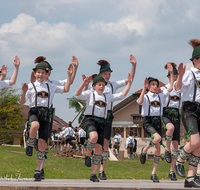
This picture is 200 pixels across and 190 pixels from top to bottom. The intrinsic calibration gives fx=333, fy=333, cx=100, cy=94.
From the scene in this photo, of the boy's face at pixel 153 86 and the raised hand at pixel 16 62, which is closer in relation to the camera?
the raised hand at pixel 16 62

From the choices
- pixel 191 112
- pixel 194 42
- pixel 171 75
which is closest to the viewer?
pixel 191 112

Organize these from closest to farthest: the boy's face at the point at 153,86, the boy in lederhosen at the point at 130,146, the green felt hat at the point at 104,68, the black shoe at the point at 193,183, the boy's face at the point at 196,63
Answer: the black shoe at the point at 193,183, the boy's face at the point at 196,63, the boy's face at the point at 153,86, the green felt hat at the point at 104,68, the boy in lederhosen at the point at 130,146

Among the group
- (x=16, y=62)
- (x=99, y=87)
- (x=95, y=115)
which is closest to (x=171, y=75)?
(x=99, y=87)

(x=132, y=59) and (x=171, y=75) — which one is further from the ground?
(x=132, y=59)

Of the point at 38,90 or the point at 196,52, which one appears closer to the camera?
the point at 196,52

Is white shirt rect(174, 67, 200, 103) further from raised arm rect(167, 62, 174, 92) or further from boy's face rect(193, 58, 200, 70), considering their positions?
raised arm rect(167, 62, 174, 92)

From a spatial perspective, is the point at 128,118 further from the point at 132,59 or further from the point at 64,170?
the point at 132,59

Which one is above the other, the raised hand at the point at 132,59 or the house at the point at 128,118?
the house at the point at 128,118

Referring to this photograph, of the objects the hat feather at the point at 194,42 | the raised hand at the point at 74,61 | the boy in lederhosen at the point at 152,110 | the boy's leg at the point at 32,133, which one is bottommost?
the boy's leg at the point at 32,133

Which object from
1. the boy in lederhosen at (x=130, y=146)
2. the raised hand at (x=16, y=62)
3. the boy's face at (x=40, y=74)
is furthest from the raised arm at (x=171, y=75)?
the boy in lederhosen at (x=130, y=146)

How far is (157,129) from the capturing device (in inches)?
327

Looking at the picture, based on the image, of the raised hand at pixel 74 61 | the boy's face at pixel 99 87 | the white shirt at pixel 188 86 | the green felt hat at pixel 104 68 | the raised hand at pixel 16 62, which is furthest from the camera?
the green felt hat at pixel 104 68

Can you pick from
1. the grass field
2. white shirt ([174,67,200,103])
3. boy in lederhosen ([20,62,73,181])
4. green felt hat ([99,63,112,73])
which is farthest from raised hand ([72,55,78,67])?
the grass field

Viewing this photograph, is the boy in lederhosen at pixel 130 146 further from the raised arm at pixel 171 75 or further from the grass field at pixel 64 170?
the raised arm at pixel 171 75
